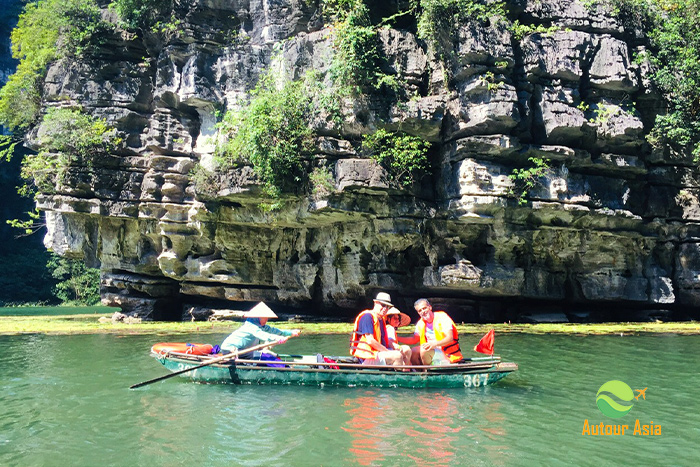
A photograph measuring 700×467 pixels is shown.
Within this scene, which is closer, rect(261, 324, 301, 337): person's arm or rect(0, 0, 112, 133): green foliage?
rect(261, 324, 301, 337): person's arm

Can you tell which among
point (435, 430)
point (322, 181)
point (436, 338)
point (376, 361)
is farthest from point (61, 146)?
point (435, 430)

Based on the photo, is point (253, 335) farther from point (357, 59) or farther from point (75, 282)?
point (75, 282)

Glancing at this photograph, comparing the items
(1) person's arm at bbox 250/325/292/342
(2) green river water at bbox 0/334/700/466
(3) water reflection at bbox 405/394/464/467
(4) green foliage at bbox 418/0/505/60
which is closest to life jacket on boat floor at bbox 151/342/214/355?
(2) green river water at bbox 0/334/700/466

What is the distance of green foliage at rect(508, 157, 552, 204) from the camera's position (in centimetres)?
1727

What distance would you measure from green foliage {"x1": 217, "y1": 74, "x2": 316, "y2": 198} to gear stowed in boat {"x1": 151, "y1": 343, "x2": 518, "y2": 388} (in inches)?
364

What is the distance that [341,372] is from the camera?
9516 millimetres

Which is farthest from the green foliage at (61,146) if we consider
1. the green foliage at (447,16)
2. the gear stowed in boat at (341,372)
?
the gear stowed in boat at (341,372)

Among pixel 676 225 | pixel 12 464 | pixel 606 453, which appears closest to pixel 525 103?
pixel 676 225

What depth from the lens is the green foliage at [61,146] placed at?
20.7 metres

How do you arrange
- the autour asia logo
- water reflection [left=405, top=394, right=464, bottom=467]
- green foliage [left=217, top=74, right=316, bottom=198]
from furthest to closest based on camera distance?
green foliage [left=217, top=74, right=316, bottom=198] < the autour asia logo < water reflection [left=405, top=394, right=464, bottom=467]

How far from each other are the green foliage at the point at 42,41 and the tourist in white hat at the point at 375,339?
19079mm

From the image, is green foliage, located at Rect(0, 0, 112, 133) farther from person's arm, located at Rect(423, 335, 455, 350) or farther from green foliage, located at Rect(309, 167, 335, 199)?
person's arm, located at Rect(423, 335, 455, 350)

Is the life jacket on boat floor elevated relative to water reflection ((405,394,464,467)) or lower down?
elevated

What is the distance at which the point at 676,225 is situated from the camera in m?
19.4
